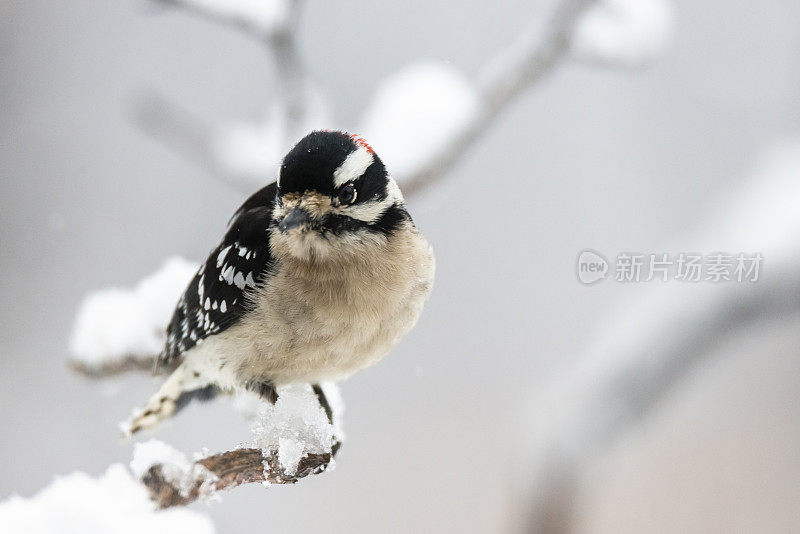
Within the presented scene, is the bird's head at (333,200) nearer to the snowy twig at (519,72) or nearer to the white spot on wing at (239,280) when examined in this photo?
the white spot on wing at (239,280)

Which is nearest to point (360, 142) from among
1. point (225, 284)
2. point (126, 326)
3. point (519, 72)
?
point (225, 284)

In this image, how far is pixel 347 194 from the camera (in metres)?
1.00

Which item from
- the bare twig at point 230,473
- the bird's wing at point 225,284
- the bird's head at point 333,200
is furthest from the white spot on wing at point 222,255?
the bare twig at point 230,473

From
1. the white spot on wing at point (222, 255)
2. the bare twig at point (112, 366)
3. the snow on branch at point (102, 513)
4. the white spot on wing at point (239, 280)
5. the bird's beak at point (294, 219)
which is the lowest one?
the snow on branch at point (102, 513)

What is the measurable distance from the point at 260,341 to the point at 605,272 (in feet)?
3.51

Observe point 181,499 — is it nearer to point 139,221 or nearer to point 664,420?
point 664,420

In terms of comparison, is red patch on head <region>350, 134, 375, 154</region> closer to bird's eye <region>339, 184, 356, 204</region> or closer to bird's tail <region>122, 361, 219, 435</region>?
bird's eye <region>339, 184, 356, 204</region>

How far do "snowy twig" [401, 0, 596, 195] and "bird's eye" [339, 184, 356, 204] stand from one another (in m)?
0.59

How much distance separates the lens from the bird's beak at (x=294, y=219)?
0.93 metres

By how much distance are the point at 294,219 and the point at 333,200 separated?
0.07 metres

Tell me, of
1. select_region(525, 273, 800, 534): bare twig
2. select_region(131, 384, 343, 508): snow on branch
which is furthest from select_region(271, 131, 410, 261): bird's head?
select_region(525, 273, 800, 534): bare twig

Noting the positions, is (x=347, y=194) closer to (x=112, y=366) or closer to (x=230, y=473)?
(x=230, y=473)

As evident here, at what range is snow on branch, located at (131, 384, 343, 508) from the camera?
32.3 inches

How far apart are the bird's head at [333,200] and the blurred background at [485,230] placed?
3.91 feet
